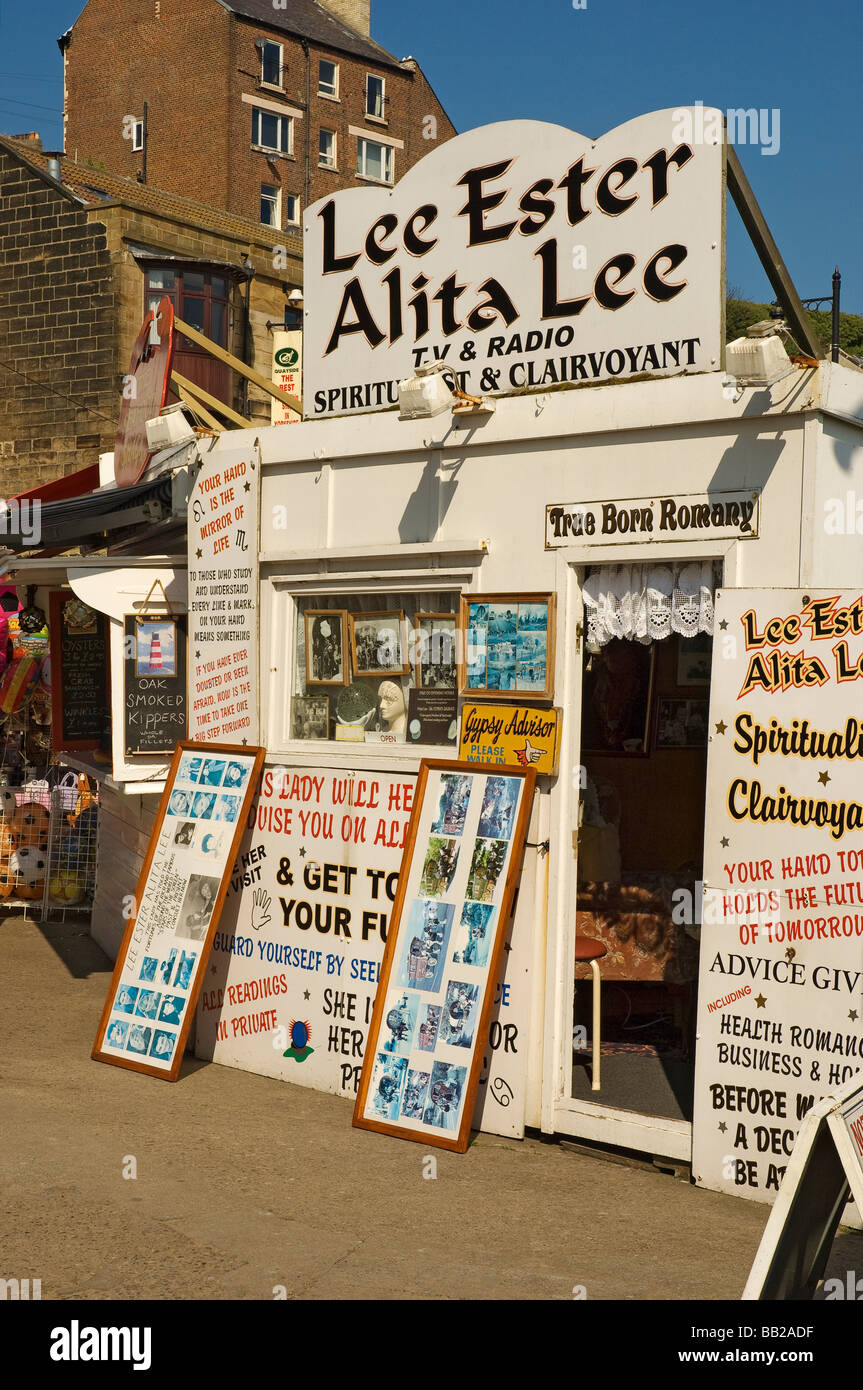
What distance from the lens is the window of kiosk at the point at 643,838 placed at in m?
8.02

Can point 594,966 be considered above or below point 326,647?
below

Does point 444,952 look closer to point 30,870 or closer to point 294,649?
point 294,649

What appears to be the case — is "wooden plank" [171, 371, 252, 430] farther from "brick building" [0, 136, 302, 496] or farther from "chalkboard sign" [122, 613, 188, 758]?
"brick building" [0, 136, 302, 496]

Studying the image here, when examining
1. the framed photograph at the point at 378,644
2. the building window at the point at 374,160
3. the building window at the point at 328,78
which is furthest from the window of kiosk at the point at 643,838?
the building window at the point at 374,160

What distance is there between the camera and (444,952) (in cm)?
691

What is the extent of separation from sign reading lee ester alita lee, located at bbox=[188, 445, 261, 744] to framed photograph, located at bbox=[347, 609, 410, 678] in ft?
2.23

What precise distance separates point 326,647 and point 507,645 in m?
1.41

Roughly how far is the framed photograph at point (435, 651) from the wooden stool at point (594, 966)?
1.60m

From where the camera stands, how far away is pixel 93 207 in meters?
25.5

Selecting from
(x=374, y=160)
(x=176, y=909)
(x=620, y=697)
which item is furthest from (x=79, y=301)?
(x=374, y=160)

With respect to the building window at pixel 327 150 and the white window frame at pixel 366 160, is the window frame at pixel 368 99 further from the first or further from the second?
the building window at pixel 327 150

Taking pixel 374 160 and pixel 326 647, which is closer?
pixel 326 647

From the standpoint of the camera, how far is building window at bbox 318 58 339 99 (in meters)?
47.2

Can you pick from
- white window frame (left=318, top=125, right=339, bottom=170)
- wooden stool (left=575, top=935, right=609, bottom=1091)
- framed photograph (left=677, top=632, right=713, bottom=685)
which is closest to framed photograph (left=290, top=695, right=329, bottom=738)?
wooden stool (left=575, top=935, right=609, bottom=1091)
